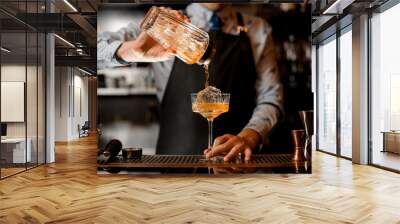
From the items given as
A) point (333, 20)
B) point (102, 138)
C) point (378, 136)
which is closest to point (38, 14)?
point (102, 138)

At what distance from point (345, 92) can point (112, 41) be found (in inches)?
192

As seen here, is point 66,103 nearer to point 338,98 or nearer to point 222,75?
point 338,98

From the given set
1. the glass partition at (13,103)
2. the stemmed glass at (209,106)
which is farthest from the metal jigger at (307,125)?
the glass partition at (13,103)

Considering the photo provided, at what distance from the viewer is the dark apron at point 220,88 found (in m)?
5.30

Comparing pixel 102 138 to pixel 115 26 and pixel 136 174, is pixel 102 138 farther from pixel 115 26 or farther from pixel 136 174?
pixel 115 26

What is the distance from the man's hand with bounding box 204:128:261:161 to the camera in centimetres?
514

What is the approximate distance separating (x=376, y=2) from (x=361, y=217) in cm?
396

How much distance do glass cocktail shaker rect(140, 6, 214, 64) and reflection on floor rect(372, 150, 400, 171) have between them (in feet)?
10.9

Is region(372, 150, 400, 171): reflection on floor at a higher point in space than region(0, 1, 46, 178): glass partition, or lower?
lower

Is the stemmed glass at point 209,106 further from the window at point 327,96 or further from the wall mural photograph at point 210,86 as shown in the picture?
the window at point 327,96

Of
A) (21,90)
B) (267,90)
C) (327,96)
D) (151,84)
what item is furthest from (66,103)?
(267,90)

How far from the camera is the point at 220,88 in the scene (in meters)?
5.37

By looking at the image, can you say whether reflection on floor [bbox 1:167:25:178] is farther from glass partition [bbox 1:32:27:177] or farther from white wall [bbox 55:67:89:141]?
white wall [bbox 55:67:89:141]

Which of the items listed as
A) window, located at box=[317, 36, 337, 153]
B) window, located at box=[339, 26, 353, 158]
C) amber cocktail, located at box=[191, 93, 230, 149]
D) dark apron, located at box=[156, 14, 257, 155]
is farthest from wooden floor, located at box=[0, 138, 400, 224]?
window, located at box=[317, 36, 337, 153]
